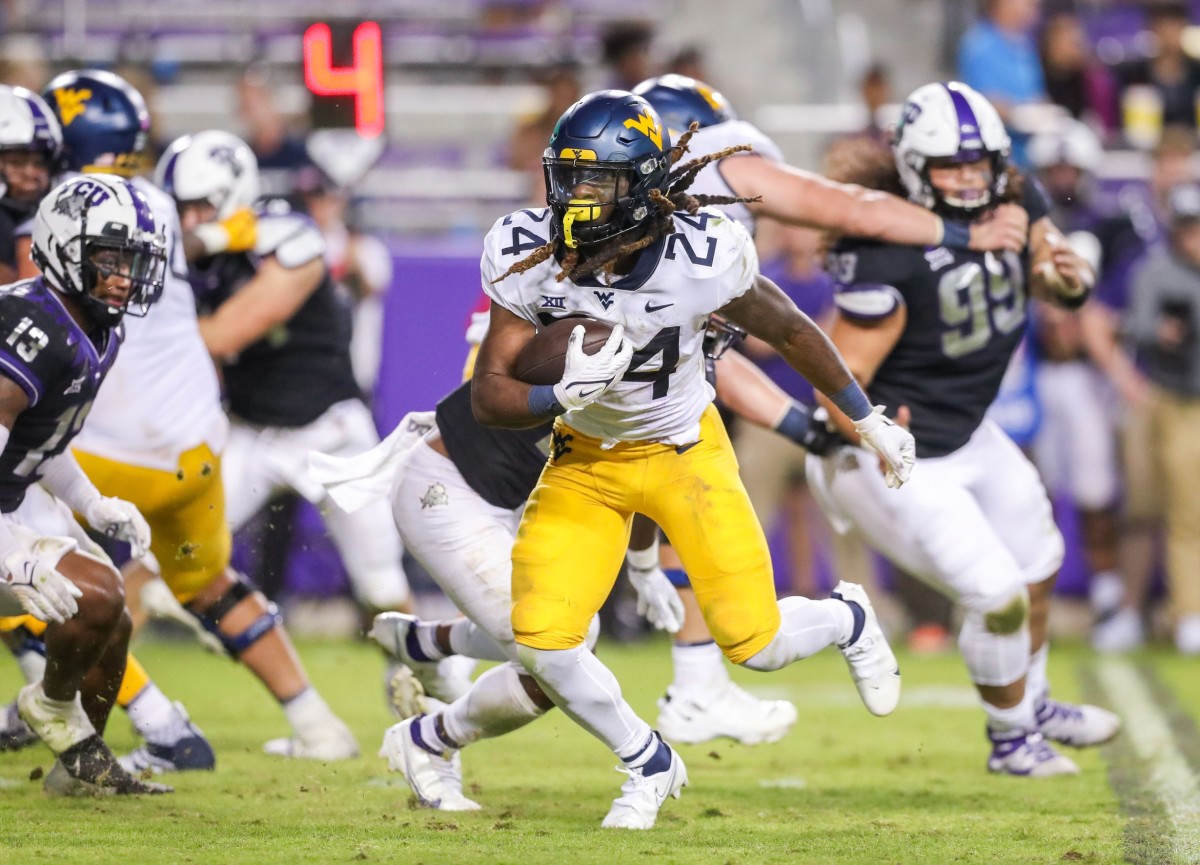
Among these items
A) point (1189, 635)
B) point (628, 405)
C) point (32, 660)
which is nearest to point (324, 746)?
point (32, 660)

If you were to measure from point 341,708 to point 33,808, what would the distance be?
238 cm

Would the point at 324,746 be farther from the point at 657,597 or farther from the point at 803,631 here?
the point at 803,631

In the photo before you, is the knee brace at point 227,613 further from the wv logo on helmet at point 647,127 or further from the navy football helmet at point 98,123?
the wv logo on helmet at point 647,127

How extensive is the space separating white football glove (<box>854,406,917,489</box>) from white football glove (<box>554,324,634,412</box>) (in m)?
0.94

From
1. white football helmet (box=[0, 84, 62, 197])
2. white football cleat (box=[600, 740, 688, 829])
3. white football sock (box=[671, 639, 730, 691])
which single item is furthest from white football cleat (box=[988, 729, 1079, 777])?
white football helmet (box=[0, 84, 62, 197])

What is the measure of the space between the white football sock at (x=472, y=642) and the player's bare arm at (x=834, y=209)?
161 centimetres

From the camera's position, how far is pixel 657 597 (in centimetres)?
506

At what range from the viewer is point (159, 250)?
4.77 m

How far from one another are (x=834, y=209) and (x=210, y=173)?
2311 millimetres

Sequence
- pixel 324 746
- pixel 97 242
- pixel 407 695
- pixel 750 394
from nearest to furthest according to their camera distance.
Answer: pixel 97 242, pixel 407 695, pixel 750 394, pixel 324 746

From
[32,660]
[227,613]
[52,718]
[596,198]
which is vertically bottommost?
[32,660]

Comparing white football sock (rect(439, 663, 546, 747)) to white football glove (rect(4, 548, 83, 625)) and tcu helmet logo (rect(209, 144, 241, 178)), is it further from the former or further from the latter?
tcu helmet logo (rect(209, 144, 241, 178))

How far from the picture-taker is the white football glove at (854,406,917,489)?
183 inches

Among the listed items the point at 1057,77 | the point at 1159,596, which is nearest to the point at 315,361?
the point at 1159,596
